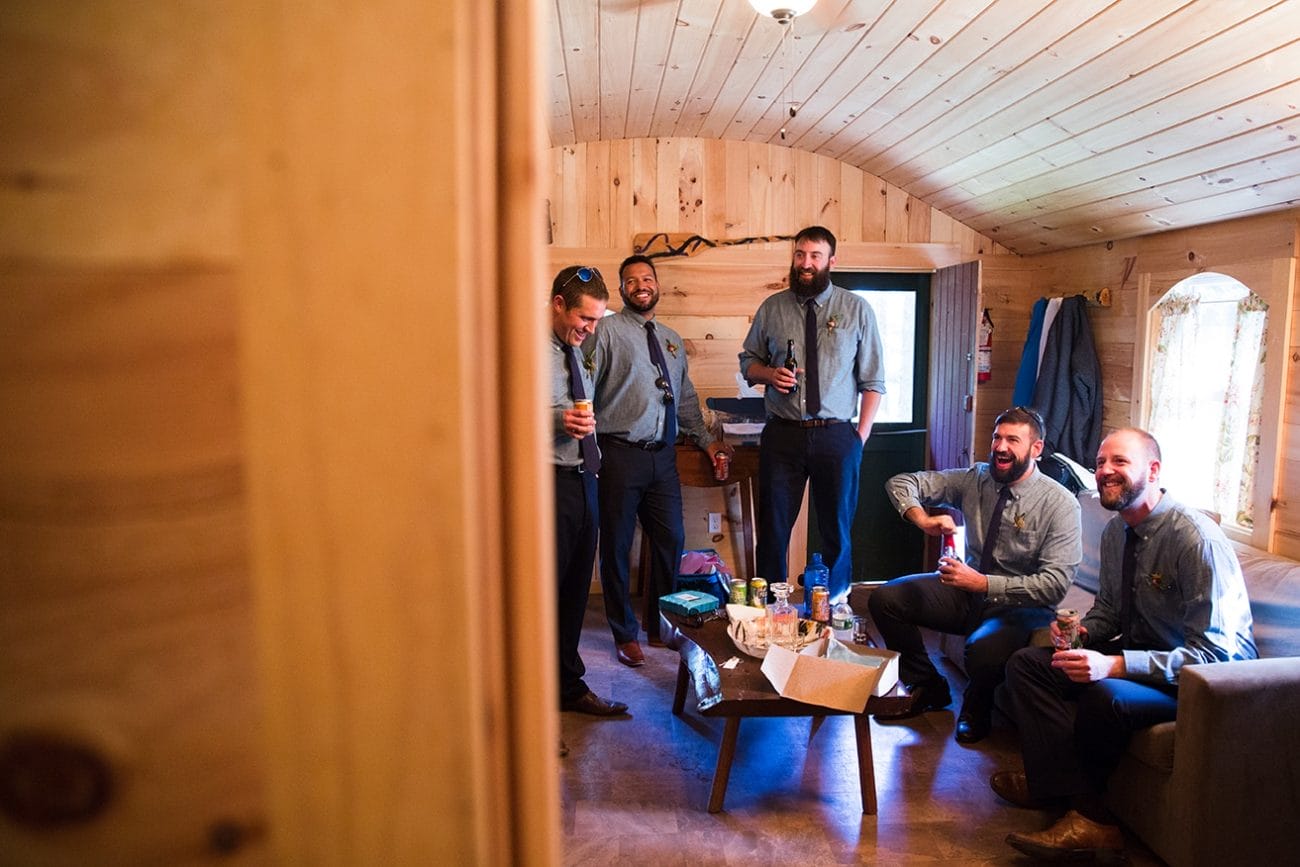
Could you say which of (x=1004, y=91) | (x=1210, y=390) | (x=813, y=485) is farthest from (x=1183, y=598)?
(x=1004, y=91)

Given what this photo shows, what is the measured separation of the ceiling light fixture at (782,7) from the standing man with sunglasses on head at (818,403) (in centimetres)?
122

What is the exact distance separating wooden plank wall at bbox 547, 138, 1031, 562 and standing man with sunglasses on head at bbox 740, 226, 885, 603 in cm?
80

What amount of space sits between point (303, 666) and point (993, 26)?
2.84m

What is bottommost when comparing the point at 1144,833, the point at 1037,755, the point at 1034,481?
the point at 1144,833

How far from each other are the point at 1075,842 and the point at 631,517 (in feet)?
6.47

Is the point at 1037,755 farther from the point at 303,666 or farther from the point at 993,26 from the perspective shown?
the point at 303,666

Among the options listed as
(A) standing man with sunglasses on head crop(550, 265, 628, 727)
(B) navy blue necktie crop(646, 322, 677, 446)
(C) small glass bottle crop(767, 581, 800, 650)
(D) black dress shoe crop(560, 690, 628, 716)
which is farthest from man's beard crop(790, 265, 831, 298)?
(D) black dress shoe crop(560, 690, 628, 716)

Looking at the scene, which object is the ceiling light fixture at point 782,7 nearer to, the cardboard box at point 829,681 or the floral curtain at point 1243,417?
the cardboard box at point 829,681

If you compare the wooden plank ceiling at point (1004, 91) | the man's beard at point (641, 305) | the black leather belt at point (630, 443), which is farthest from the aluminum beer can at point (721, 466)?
the wooden plank ceiling at point (1004, 91)

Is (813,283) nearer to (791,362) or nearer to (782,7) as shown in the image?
(791,362)

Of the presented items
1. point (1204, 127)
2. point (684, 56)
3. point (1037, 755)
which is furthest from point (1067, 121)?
point (1037, 755)

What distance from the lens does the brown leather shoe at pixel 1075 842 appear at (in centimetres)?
221

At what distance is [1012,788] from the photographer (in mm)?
2533

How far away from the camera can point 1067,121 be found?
3062 millimetres
